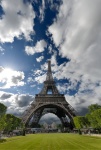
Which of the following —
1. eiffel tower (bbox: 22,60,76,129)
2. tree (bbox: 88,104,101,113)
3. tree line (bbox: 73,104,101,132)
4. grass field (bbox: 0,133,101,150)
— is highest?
eiffel tower (bbox: 22,60,76,129)

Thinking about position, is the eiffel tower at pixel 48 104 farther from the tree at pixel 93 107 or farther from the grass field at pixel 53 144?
the grass field at pixel 53 144

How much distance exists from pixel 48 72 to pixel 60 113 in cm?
2747

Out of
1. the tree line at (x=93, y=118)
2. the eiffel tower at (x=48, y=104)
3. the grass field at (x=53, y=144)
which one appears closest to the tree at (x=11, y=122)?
the eiffel tower at (x=48, y=104)

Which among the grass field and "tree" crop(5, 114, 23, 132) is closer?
the grass field

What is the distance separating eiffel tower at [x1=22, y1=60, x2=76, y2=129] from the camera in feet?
339

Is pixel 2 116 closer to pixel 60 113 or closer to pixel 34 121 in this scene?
pixel 34 121

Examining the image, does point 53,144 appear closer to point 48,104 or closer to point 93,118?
point 93,118

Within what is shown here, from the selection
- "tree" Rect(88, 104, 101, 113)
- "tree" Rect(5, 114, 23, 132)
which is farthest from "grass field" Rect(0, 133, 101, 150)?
"tree" Rect(88, 104, 101, 113)

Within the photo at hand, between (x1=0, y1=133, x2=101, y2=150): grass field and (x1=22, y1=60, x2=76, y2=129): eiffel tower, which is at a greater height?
(x1=22, y1=60, x2=76, y2=129): eiffel tower

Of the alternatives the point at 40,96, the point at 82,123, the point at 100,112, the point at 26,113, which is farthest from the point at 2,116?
the point at 40,96

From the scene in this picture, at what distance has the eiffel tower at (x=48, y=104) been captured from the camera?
103 metres

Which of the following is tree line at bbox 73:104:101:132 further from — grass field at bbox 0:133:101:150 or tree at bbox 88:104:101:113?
grass field at bbox 0:133:101:150

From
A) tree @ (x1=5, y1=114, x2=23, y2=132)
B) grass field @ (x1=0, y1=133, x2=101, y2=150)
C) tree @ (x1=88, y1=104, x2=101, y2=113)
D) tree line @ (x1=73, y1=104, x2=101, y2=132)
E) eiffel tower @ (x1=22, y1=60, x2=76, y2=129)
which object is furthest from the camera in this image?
eiffel tower @ (x1=22, y1=60, x2=76, y2=129)

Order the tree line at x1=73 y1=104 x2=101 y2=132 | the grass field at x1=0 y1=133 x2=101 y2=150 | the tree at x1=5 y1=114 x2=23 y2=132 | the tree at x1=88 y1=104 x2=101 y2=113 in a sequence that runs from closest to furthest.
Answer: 1. the grass field at x1=0 y1=133 x2=101 y2=150
2. the tree line at x1=73 y1=104 x2=101 y2=132
3. the tree at x1=5 y1=114 x2=23 y2=132
4. the tree at x1=88 y1=104 x2=101 y2=113
